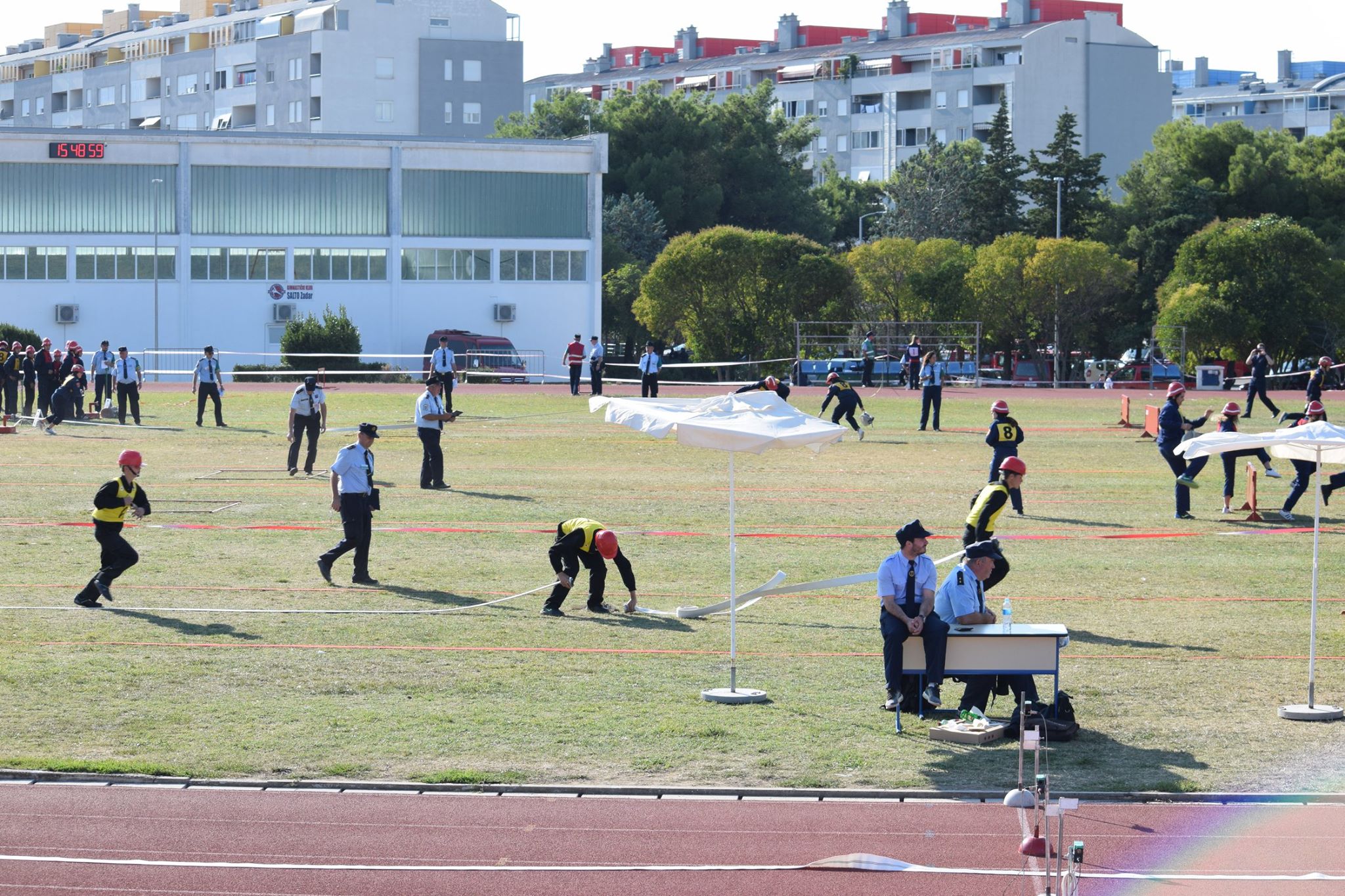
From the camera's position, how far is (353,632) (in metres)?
16.3

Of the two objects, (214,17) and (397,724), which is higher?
(214,17)

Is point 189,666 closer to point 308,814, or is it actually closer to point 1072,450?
point 308,814

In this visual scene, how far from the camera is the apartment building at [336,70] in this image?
104250mm

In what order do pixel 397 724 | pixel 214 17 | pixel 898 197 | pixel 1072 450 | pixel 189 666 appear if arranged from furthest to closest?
pixel 214 17, pixel 898 197, pixel 1072 450, pixel 189 666, pixel 397 724

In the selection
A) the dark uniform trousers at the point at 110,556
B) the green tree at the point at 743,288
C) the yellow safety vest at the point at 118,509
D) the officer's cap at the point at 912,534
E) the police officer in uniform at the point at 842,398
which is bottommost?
the dark uniform trousers at the point at 110,556

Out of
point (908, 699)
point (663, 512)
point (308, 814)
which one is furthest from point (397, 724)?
point (663, 512)

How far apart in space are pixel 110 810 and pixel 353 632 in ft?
18.2

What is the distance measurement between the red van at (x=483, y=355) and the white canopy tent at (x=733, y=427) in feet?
145

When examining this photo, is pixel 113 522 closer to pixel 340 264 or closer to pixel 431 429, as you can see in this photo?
pixel 431 429

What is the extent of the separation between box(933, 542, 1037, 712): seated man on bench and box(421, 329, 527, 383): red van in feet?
151

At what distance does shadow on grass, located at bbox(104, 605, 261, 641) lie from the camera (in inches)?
631

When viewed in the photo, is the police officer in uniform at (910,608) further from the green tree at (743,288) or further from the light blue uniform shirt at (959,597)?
the green tree at (743,288)

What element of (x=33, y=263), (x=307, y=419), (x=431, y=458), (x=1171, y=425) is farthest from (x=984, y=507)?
(x=33, y=263)

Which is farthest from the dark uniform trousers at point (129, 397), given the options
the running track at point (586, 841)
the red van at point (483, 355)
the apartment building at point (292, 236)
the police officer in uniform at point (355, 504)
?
the apartment building at point (292, 236)
